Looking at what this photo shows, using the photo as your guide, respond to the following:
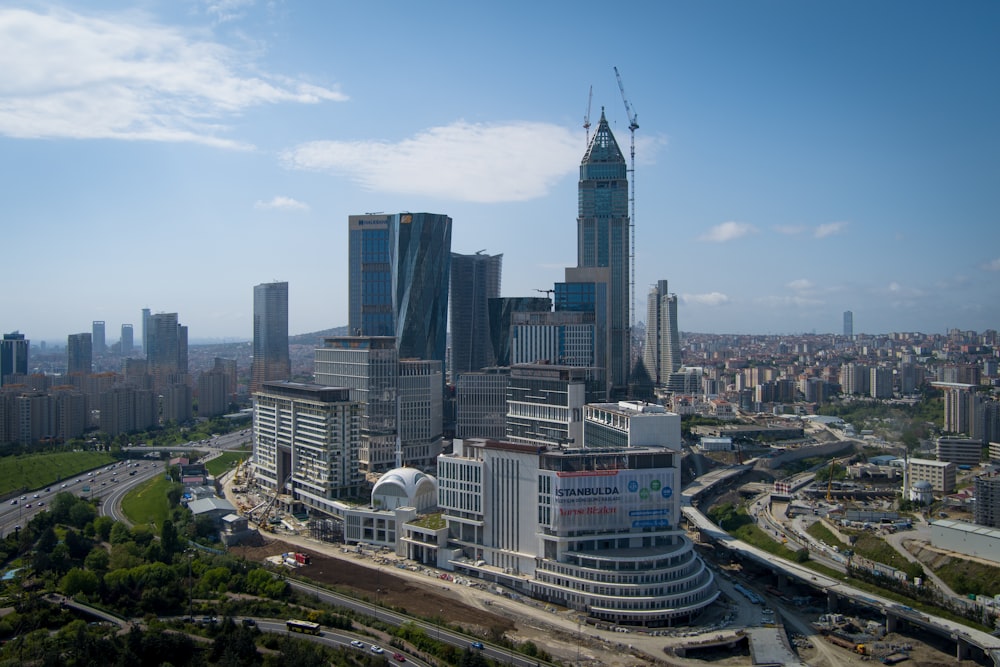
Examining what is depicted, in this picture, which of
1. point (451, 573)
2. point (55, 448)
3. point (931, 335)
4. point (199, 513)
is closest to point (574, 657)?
point (451, 573)

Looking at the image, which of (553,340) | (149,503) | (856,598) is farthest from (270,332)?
(856,598)

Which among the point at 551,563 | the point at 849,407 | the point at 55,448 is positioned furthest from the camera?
the point at 849,407

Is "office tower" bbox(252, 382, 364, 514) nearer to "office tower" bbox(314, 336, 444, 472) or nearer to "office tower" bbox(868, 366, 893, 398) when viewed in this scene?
"office tower" bbox(314, 336, 444, 472)

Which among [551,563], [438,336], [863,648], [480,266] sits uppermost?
[480,266]

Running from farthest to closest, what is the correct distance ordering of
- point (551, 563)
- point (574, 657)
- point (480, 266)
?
point (480, 266), point (551, 563), point (574, 657)

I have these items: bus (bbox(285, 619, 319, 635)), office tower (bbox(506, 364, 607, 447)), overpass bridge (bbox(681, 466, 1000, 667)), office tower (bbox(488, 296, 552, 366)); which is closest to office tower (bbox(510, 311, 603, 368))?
office tower (bbox(488, 296, 552, 366))

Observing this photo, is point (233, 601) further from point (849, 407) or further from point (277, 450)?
point (849, 407)

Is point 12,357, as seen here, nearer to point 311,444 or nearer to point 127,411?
point 127,411
